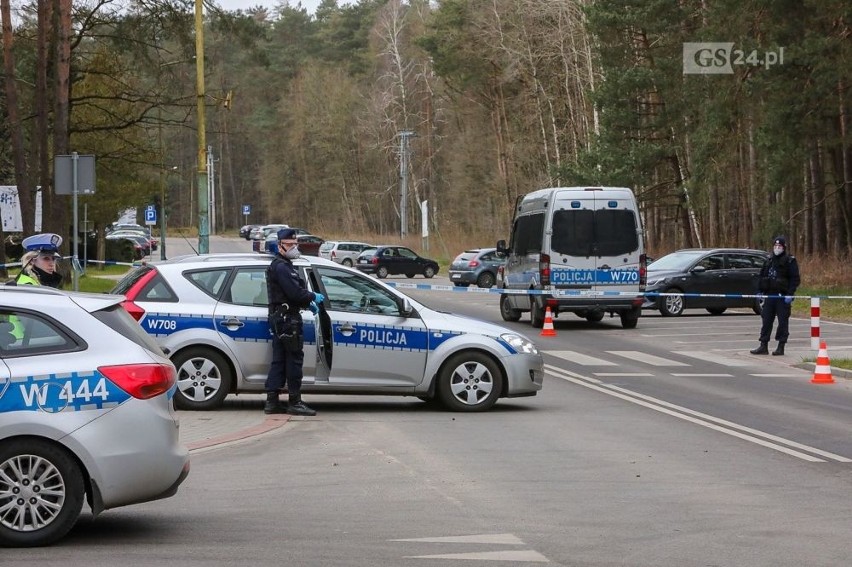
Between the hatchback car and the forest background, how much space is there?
206 inches

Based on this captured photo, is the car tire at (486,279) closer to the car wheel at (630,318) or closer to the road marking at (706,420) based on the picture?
the car wheel at (630,318)

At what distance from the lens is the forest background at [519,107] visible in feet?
111

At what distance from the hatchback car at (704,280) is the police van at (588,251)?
16.0 feet

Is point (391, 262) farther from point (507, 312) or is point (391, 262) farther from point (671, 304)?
point (507, 312)

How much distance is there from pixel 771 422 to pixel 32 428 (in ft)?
27.6

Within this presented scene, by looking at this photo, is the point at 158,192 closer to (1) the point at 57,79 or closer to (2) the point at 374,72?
(1) the point at 57,79

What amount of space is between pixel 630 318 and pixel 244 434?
16.8 meters

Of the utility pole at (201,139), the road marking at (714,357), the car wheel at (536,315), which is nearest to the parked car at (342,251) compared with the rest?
the utility pole at (201,139)

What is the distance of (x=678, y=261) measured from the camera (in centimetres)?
3219

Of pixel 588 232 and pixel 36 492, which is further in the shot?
pixel 588 232

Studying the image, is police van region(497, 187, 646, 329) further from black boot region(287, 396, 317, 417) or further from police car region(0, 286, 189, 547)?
Answer: police car region(0, 286, 189, 547)

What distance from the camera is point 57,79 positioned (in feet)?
100

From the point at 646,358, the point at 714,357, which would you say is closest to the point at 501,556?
the point at 646,358

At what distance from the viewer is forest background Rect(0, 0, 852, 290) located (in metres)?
33.8
